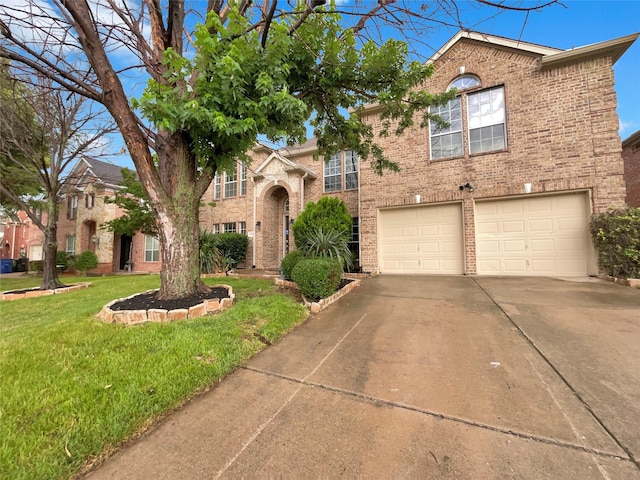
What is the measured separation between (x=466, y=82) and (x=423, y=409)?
9.72 m

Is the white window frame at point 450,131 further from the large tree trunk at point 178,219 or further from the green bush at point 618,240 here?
the large tree trunk at point 178,219

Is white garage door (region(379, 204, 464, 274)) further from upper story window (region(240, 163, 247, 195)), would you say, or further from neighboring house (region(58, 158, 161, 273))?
neighboring house (region(58, 158, 161, 273))

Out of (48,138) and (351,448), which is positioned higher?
(48,138)

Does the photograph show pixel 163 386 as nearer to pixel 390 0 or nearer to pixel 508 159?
pixel 390 0

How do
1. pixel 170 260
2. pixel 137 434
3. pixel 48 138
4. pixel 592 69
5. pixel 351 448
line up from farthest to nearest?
pixel 48 138 → pixel 592 69 → pixel 170 260 → pixel 137 434 → pixel 351 448

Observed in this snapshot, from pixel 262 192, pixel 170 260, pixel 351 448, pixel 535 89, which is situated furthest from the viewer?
pixel 262 192

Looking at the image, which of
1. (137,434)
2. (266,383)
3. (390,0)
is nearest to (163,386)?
(137,434)

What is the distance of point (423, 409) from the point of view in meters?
1.90

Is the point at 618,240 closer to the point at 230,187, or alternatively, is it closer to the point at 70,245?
the point at 230,187

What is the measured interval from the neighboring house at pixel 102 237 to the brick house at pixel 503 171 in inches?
450

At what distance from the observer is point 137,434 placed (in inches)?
67.7

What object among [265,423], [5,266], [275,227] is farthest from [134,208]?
[5,266]

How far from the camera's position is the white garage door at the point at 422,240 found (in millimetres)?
8016

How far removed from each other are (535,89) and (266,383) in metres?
9.93
